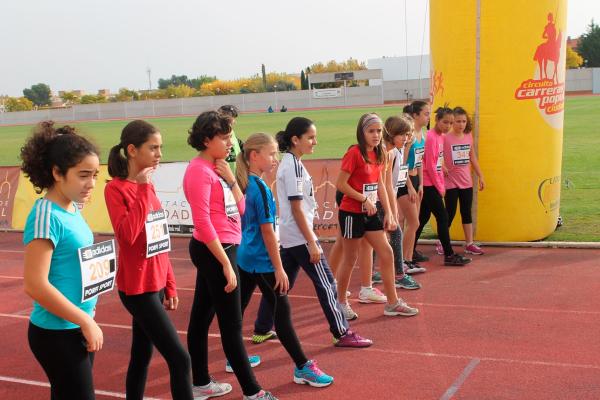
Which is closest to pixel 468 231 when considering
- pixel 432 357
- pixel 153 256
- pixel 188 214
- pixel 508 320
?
pixel 508 320

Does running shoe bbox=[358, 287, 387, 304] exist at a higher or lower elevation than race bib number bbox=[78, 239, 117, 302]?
lower

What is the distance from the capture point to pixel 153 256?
3.55m

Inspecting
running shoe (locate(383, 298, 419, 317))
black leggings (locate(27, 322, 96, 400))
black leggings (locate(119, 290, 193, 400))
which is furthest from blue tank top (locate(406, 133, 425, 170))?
black leggings (locate(27, 322, 96, 400))

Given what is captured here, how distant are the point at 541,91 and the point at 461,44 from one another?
3.85 feet

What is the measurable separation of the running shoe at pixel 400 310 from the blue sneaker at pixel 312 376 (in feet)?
5.23

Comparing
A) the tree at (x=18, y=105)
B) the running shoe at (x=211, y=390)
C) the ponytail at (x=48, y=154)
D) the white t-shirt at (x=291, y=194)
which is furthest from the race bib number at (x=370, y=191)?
the tree at (x=18, y=105)

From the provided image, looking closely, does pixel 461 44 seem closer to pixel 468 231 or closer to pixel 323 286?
pixel 468 231

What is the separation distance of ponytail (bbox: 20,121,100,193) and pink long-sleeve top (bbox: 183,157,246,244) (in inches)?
38.5

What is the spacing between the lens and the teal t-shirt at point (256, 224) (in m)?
4.22

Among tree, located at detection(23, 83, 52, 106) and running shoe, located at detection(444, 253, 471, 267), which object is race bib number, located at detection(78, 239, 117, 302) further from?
tree, located at detection(23, 83, 52, 106)

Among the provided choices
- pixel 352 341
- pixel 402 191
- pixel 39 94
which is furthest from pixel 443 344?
pixel 39 94

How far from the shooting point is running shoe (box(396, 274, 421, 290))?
270 inches

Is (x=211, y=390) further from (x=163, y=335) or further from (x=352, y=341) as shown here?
(x=352, y=341)

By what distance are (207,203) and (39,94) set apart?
138 m
